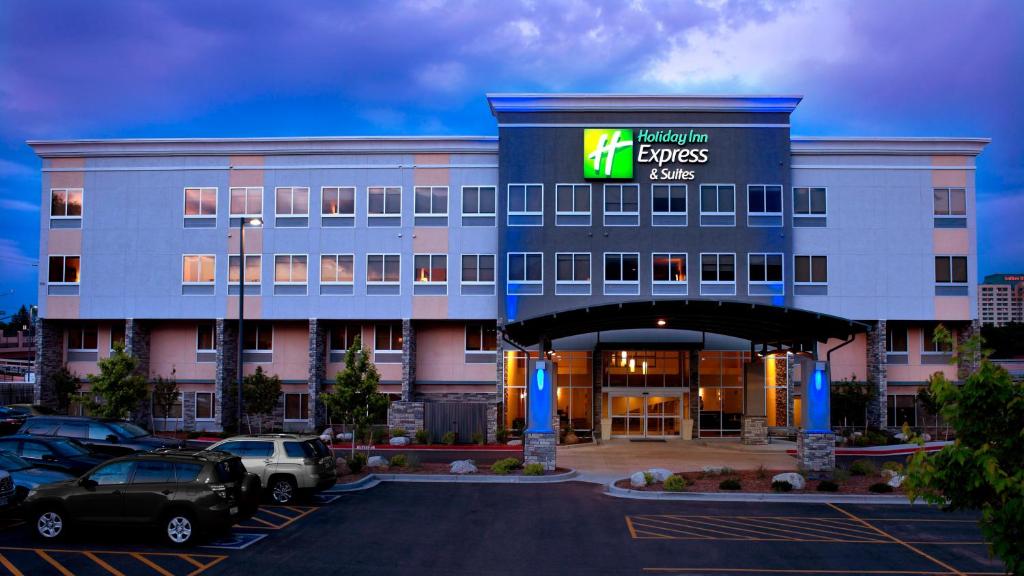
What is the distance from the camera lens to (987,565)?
14.5 m

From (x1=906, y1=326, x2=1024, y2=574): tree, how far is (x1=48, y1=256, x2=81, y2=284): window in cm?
4216

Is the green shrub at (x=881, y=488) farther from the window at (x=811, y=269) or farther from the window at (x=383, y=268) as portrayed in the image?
the window at (x=383, y=268)

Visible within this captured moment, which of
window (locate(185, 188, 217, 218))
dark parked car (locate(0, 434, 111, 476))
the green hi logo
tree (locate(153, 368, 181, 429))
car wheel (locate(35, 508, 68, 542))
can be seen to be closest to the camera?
car wheel (locate(35, 508, 68, 542))

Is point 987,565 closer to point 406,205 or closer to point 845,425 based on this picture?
point 845,425

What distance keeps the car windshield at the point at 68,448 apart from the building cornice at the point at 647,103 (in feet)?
80.4

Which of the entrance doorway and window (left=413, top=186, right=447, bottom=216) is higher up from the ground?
window (left=413, top=186, right=447, bottom=216)

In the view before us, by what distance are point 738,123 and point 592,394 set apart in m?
15.7

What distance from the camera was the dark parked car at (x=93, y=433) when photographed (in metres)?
24.5

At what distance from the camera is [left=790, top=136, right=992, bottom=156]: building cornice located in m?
39.5

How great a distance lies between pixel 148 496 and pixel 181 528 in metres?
0.92

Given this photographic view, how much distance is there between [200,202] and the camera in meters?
40.6

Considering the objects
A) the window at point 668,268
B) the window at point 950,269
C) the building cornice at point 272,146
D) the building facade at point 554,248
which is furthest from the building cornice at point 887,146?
the building cornice at point 272,146

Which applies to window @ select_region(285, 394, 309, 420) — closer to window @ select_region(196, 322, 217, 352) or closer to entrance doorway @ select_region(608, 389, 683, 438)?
window @ select_region(196, 322, 217, 352)

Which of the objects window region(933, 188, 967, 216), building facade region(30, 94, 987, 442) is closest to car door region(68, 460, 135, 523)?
building facade region(30, 94, 987, 442)
